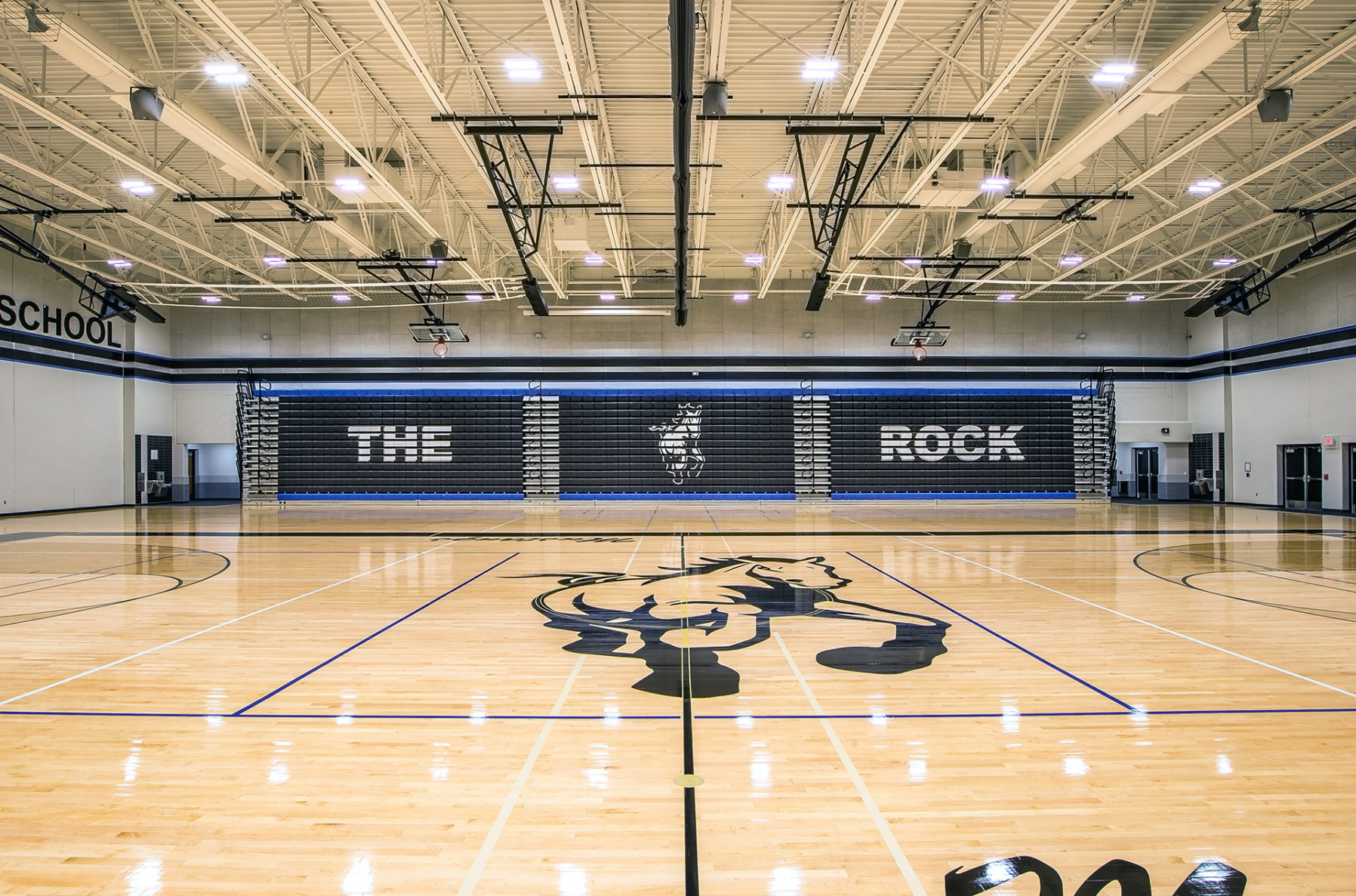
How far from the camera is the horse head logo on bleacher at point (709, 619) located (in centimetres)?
486

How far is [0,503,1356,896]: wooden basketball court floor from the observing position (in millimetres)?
2561

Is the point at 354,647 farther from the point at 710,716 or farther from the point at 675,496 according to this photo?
the point at 675,496

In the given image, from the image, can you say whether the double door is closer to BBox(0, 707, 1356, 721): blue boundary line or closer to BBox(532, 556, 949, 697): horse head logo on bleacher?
Result: BBox(532, 556, 949, 697): horse head logo on bleacher

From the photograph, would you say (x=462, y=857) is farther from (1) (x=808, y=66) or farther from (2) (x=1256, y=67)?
(2) (x=1256, y=67)

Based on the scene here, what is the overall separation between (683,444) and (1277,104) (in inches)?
595

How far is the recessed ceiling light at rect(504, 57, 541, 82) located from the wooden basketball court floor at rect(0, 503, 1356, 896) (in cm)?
594

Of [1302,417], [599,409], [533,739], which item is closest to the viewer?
[533,739]

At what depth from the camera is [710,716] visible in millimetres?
3941

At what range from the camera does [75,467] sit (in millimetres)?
19531

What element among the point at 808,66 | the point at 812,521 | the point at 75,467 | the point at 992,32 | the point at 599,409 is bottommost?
the point at 812,521

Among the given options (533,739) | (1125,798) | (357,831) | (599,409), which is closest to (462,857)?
(357,831)

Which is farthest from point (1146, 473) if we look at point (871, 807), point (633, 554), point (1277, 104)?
point (871, 807)

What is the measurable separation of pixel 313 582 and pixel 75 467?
16627mm

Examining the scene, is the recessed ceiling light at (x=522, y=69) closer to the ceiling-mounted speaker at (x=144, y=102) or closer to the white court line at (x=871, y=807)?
the ceiling-mounted speaker at (x=144, y=102)
